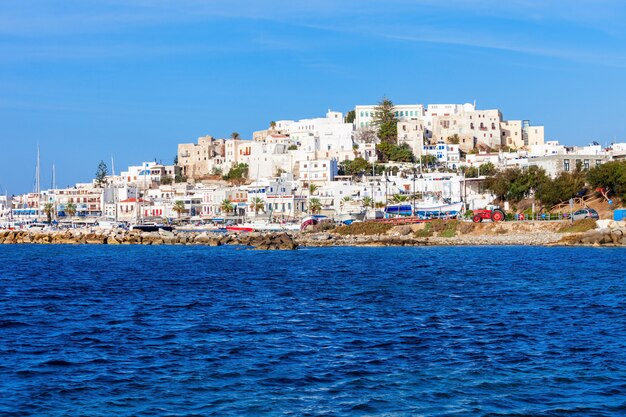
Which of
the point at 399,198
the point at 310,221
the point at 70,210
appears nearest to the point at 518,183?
the point at 399,198

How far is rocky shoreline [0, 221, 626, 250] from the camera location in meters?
62.0

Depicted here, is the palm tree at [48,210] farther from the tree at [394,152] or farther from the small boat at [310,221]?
the small boat at [310,221]

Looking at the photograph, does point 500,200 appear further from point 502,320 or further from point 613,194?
point 502,320

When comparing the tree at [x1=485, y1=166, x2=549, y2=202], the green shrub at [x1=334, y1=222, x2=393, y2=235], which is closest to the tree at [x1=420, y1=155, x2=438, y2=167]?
the tree at [x1=485, y1=166, x2=549, y2=202]

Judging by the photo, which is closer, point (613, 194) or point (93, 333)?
point (93, 333)

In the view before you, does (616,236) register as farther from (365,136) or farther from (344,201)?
(365,136)

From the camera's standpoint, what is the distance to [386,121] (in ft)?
433

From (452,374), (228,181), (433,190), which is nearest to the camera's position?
(452,374)

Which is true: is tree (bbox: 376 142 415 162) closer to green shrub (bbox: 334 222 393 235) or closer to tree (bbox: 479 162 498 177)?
tree (bbox: 479 162 498 177)

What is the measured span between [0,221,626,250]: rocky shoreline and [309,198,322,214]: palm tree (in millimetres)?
15723

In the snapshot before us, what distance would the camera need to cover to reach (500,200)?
288 feet

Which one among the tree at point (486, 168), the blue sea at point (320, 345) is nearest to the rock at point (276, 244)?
the blue sea at point (320, 345)

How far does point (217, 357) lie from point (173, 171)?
128 m

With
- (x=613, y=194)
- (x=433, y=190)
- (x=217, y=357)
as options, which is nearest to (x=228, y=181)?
(x=433, y=190)
